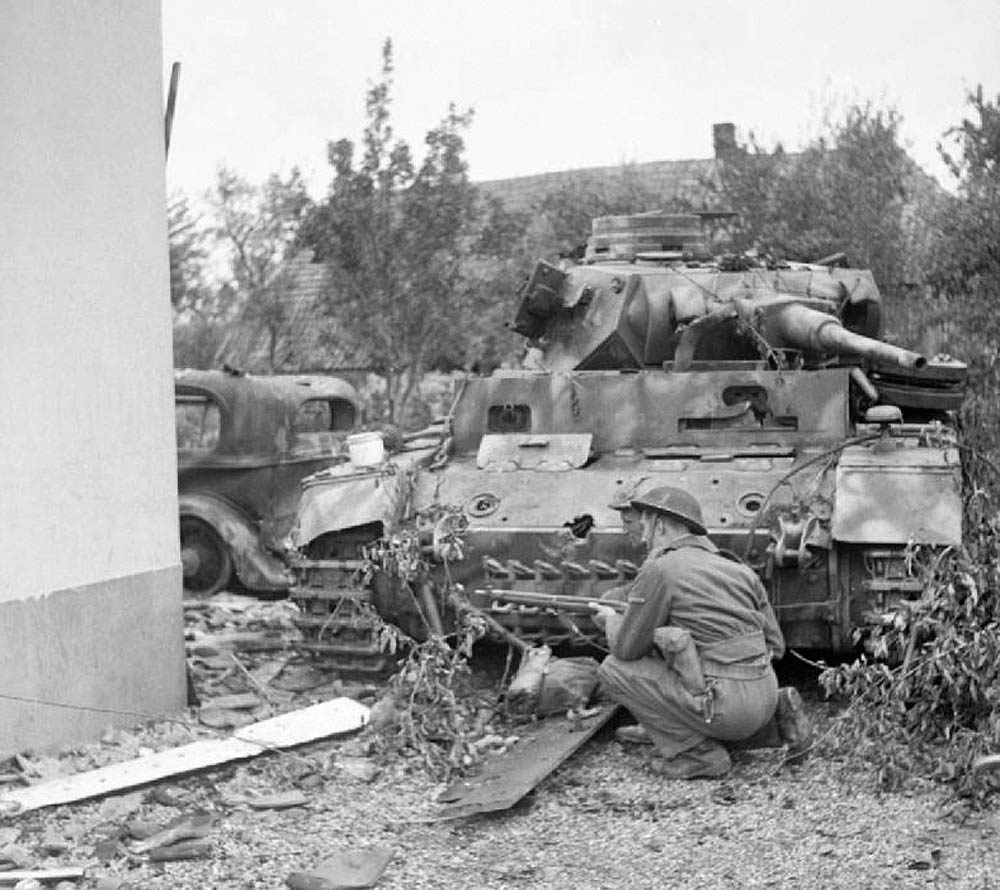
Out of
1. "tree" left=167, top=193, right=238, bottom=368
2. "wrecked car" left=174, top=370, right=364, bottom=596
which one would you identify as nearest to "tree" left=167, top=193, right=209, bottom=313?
"tree" left=167, top=193, right=238, bottom=368

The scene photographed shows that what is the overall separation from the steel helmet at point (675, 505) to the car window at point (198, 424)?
6.18 m

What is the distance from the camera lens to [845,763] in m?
7.61

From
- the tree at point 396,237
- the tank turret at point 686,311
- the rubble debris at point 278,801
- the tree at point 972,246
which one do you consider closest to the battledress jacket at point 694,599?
the rubble debris at point 278,801

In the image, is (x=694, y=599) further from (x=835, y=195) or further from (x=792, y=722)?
(x=835, y=195)

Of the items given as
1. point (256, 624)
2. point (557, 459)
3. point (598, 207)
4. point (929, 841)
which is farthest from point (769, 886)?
point (598, 207)

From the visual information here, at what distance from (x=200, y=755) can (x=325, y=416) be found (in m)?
7.32

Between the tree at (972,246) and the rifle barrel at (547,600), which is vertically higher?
the tree at (972,246)

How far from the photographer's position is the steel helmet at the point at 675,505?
780 centimetres

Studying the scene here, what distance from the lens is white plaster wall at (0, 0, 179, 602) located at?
8.05 metres

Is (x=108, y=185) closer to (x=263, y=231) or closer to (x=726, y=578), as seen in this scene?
(x=726, y=578)

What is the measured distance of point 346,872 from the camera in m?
6.36

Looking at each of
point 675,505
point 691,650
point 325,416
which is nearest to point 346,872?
point 691,650

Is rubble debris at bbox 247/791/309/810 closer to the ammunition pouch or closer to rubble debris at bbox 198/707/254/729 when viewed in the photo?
rubble debris at bbox 198/707/254/729

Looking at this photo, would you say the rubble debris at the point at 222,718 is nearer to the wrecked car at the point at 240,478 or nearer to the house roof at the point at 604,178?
the wrecked car at the point at 240,478
